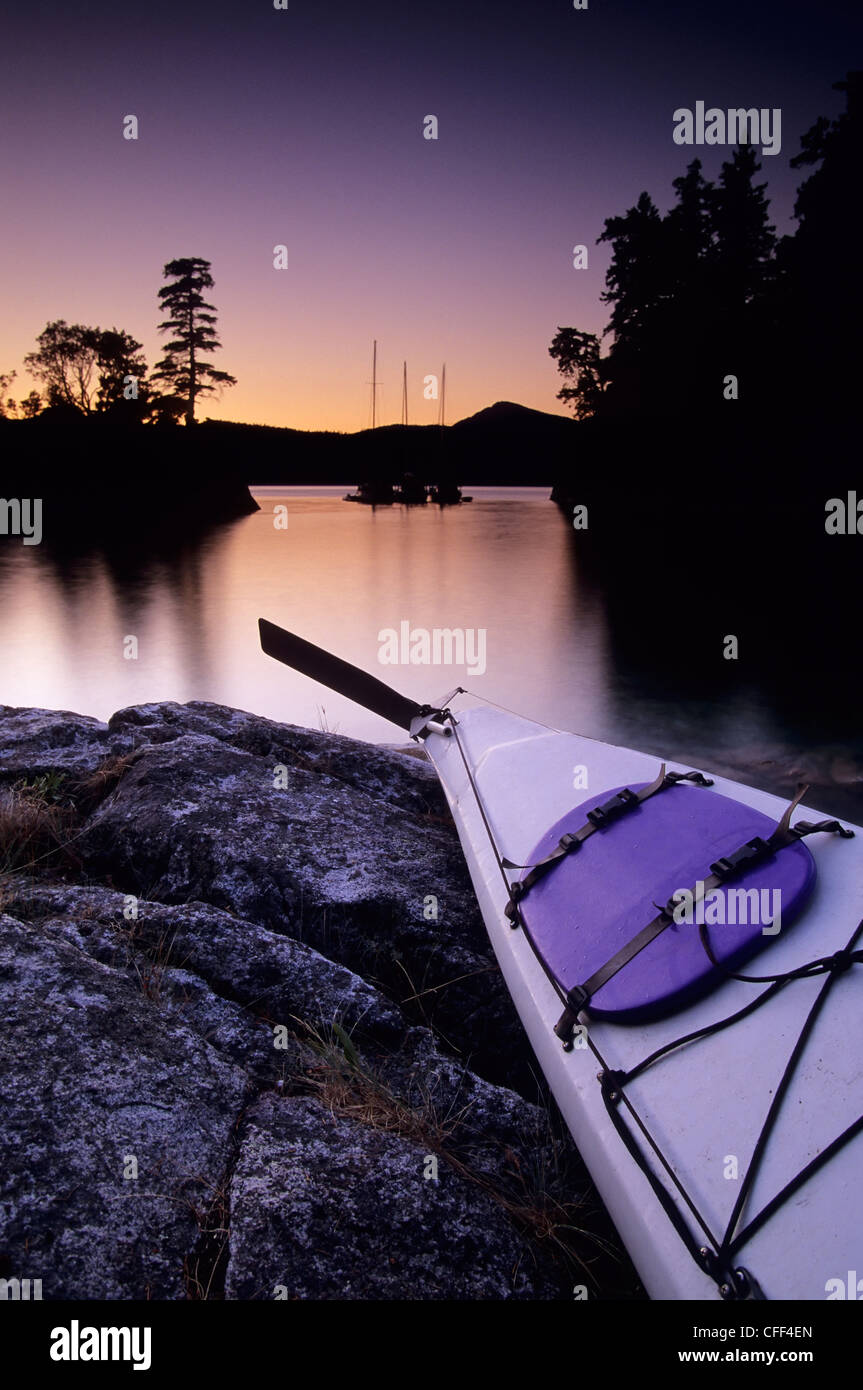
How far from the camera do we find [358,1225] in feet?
4.98

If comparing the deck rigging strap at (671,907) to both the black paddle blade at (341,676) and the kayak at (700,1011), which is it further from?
the black paddle blade at (341,676)

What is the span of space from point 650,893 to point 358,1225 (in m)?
1.17

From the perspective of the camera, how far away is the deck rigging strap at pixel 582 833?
8.40 feet

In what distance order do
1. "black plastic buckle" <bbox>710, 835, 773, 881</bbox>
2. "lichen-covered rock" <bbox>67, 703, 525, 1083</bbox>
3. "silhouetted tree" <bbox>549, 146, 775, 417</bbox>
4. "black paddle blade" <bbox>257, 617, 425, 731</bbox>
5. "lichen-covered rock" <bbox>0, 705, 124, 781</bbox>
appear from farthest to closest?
1. "silhouetted tree" <bbox>549, 146, 775, 417</bbox>
2. "black paddle blade" <bbox>257, 617, 425, 731</bbox>
3. "lichen-covered rock" <bbox>0, 705, 124, 781</bbox>
4. "lichen-covered rock" <bbox>67, 703, 525, 1083</bbox>
5. "black plastic buckle" <bbox>710, 835, 773, 881</bbox>

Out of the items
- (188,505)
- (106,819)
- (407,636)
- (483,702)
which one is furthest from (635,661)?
(188,505)

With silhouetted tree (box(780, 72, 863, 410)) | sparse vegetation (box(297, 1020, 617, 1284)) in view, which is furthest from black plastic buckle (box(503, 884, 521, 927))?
silhouetted tree (box(780, 72, 863, 410))

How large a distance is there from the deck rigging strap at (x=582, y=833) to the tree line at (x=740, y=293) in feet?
55.7

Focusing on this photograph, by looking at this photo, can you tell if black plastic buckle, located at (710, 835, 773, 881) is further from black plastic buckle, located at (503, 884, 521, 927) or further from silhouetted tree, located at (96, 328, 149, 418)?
silhouetted tree, located at (96, 328, 149, 418)

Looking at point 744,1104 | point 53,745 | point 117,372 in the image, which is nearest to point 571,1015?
point 744,1104

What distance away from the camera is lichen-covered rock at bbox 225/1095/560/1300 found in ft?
4.66

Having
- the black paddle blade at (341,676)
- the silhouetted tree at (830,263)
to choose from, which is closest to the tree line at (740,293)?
the silhouetted tree at (830,263)

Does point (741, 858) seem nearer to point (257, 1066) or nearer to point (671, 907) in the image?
point (671, 907)
